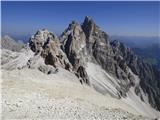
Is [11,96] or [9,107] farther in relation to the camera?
[11,96]

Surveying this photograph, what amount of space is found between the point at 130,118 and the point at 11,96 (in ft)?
42.4

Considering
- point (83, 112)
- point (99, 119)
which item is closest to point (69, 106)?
point (83, 112)

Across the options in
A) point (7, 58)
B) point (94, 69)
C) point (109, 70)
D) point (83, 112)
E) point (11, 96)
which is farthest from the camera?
point (109, 70)

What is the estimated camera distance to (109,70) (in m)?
199

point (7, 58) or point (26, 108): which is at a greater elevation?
point (7, 58)

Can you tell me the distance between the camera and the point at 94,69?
18525 centimetres

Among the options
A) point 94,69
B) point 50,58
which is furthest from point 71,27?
point 50,58

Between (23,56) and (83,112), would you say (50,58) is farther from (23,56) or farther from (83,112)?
(83,112)

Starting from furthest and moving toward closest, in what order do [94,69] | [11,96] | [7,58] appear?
[94,69]
[7,58]
[11,96]

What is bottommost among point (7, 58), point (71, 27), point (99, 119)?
point (99, 119)

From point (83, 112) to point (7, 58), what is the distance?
85.6 m

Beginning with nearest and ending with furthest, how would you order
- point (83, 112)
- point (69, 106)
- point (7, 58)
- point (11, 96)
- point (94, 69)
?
point (83, 112) → point (69, 106) → point (11, 96) → point (7, 58) → point (94, 69)

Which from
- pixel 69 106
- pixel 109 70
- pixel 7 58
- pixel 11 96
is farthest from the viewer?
pixel 109 70

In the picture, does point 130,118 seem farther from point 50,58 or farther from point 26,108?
point 50,58
